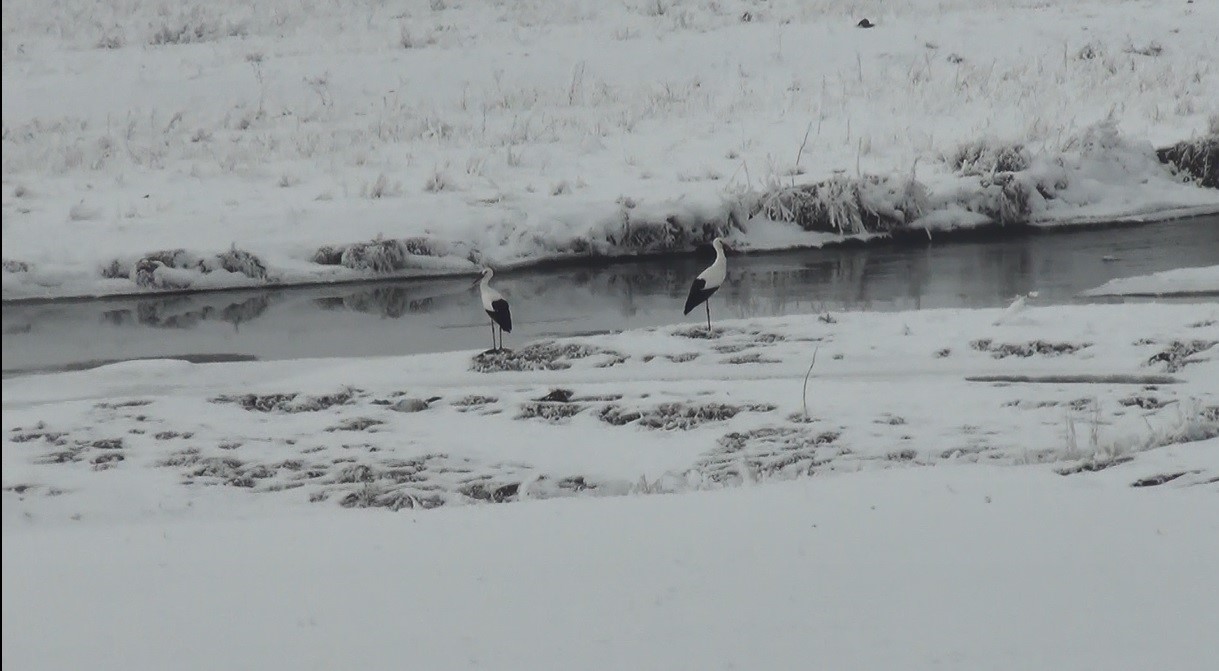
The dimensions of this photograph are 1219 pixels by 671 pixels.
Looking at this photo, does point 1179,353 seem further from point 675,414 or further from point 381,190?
point 381,190

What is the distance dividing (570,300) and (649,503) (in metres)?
7.72

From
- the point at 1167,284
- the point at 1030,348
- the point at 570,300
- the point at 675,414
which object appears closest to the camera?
the point at 675,414

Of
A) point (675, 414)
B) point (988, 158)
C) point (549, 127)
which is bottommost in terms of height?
point (675, 414)

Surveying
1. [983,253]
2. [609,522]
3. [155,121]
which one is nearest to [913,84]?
[983,253]

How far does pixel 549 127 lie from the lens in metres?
21.7

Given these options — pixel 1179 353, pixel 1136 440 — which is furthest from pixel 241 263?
pixel 1136 440

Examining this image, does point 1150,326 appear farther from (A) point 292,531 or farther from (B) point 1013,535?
(A) point 292,531

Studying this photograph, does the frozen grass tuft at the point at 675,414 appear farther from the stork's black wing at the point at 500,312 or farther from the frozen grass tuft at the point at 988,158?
the frozen grass tuft at the point at 988,158

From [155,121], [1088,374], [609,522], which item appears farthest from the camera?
[155,121]

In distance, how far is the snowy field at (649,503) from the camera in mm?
5340

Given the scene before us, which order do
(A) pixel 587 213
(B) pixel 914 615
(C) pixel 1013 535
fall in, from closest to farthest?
(B) pixel 914 615 → (C) pixel 1013 535 → (A) pixel 587 213

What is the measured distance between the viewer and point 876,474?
7.36 meters

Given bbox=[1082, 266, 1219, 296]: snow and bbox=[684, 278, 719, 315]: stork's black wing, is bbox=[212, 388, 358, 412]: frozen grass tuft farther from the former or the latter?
bbox=[1082, 266, 1219, 296]: snow

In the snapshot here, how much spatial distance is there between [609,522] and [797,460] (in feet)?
6.53
